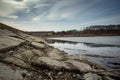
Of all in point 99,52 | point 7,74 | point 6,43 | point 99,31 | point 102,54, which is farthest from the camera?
point 99,31

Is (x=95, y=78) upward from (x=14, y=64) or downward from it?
downward

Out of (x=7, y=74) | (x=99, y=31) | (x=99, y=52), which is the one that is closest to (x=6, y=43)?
(x=7, y=74)

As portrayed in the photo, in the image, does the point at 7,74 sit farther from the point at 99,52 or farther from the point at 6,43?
the point at 99,52

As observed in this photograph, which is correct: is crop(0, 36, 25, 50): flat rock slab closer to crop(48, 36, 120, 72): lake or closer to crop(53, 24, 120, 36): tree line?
crop(48, 36, 120, 72): lake

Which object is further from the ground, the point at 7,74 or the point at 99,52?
the point at 7,74

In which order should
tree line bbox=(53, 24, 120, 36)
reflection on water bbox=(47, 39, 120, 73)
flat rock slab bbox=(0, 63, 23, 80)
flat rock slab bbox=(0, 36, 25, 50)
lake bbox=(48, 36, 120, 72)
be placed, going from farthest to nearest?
tree line bbox=(53, 24, 120, 36), lake bbox=(48, 36, 120, 72), reflection on water bbox=(47, 39, 120, 73), flat rock slab bbox=(0, 36, 25, 50), flat rock slab bbox=(0, 63, 23, 80)

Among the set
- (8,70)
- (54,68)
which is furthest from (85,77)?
(8,70)

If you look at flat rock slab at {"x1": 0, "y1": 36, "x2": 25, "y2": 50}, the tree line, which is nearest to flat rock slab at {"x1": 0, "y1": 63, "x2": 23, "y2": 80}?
flat rock slab at {"x1": 0, "y1": 36, "x2": 25, "y2": 50}

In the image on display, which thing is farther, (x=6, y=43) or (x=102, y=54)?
(x=102, y=54)

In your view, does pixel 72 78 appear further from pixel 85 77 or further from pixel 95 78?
pixel 95 78

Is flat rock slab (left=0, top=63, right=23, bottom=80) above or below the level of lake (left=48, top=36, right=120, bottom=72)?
above

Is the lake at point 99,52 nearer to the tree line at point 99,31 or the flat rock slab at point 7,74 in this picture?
the flat rock slab at point 7,74

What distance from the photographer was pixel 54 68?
136 inches

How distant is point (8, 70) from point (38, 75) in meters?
0.74
